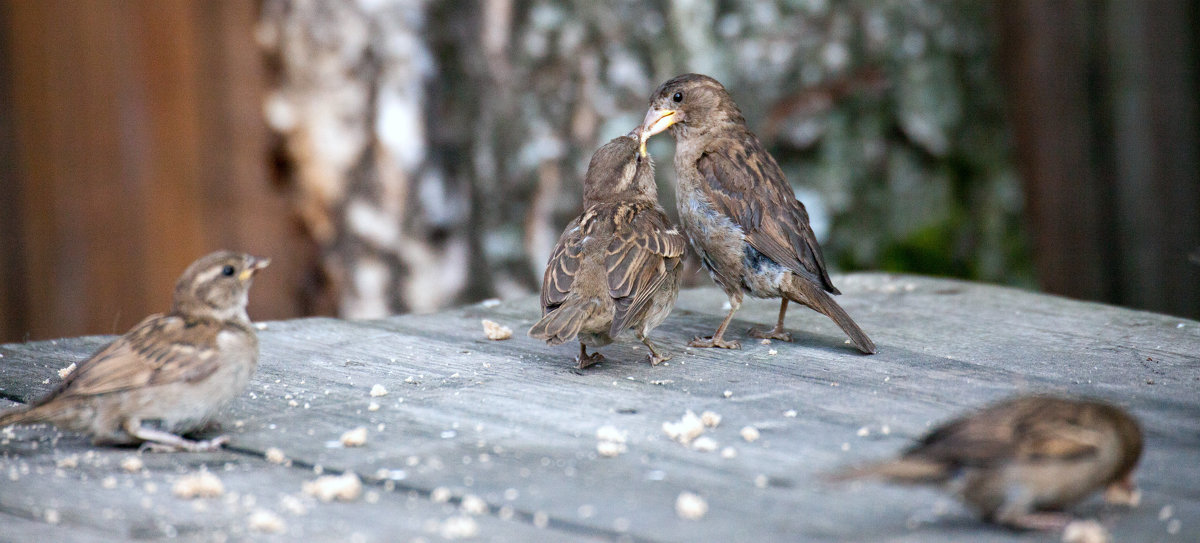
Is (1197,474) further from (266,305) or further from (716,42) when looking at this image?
(266,305)

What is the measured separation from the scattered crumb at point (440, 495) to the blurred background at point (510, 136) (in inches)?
124

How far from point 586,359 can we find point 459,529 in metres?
1.69

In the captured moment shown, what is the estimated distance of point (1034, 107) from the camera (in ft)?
20.8

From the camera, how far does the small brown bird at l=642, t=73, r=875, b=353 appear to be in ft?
14.3

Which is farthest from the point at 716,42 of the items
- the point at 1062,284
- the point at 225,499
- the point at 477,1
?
the point at 225,499

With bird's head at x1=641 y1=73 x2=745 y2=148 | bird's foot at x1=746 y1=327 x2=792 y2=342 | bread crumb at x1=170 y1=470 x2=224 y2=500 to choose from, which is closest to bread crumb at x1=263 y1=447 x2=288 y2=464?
bread crumb at x1=170 y1=470 x2=224 y2=500

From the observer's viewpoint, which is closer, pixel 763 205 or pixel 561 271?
pixel 561 271

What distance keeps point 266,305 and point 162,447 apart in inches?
118

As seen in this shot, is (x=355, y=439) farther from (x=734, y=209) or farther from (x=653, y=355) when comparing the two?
(x=734, y=209)

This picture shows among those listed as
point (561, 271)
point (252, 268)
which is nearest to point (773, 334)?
point (561, 271)

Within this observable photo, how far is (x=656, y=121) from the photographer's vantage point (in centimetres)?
492

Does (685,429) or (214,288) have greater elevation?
(214,288)

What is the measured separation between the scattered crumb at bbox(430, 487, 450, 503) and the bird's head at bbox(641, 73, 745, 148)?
281 centimetres

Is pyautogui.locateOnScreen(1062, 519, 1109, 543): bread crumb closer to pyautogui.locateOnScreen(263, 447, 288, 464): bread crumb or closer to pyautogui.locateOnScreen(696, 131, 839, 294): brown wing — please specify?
pyautogui.locateOnScreen(263, 447, 288, 464): bread crumb
